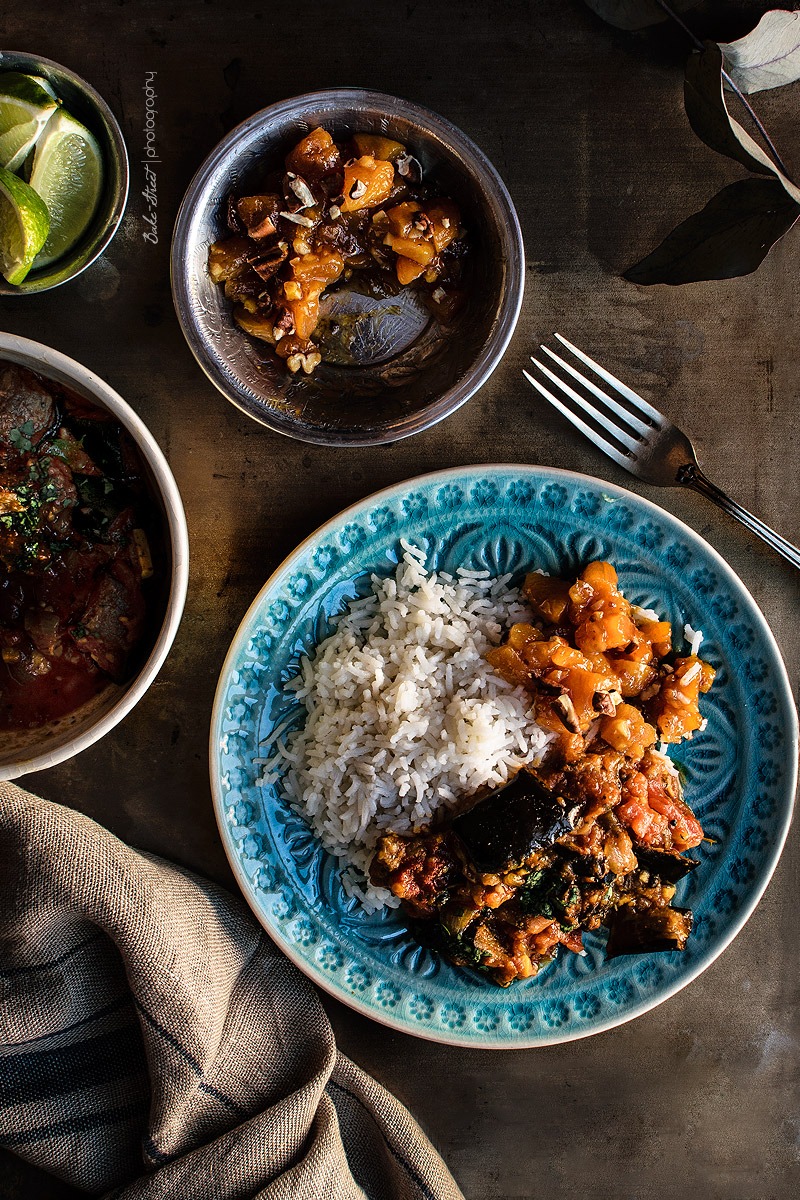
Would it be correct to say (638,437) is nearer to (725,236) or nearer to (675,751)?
(725,236)

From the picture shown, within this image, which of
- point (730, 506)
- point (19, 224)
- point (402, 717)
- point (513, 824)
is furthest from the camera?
point (730, 506)

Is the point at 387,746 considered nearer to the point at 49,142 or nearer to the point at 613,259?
the point at 613,259

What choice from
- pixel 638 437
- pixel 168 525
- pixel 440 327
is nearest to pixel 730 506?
pixel 638 437

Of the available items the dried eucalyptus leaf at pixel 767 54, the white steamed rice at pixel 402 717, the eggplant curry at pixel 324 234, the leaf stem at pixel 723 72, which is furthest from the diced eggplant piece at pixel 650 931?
the dried eucalyptus leaf at pixel 767 54

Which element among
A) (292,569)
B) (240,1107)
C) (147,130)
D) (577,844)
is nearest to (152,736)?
(292,569)

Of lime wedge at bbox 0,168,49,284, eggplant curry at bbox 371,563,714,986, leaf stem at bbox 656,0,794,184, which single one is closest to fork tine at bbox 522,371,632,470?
eggplant curry at bbox 371,563,714,986

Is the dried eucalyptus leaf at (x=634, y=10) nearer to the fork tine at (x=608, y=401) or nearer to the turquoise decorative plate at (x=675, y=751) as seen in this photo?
the fork tine at (x=608, y=401)

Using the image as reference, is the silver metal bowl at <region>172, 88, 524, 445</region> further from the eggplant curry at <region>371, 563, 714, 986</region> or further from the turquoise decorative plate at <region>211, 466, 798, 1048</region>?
the eggplant curry at <region>371, 563, 714, 986</region>
